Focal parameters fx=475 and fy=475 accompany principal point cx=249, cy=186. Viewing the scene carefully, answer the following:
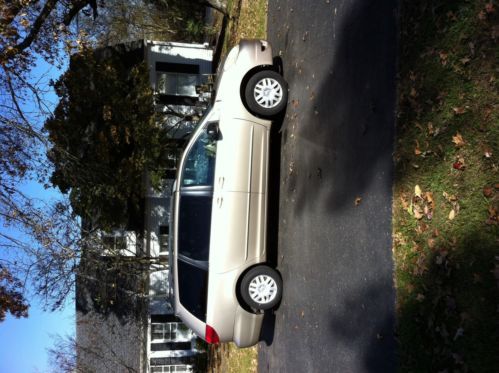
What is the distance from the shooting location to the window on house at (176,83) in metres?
17.8

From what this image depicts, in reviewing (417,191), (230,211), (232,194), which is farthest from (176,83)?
(417,191)

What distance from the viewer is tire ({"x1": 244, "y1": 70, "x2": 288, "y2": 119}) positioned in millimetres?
8102

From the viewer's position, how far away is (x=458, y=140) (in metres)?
4.57

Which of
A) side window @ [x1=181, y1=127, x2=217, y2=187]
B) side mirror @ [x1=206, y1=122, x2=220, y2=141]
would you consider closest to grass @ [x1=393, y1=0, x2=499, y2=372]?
side mirror @ [x1=206, y1=122, x2=220, y2=141]

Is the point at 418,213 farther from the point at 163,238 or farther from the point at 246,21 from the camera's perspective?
the point at 163,238

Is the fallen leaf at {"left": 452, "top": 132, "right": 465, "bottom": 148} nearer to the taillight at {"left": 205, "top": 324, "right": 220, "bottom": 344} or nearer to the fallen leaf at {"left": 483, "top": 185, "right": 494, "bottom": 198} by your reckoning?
the fallen leaf at {"left": 483, "top": 185, "right": 494, "bottom": 198}

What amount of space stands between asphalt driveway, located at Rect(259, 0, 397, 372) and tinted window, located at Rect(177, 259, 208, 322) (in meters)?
1.40

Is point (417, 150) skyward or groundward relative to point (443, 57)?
groundward

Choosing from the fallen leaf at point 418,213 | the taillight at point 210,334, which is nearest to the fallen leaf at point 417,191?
the fallen leaf at point 418,213

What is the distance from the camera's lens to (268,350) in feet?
29.0

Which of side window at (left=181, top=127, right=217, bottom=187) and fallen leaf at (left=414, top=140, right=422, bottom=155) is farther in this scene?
side window at (left=181, top=127, right=217, bottom=187)

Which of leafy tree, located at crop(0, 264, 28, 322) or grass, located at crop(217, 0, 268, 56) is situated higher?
grass, located at crop(217, 0, 268, 56)

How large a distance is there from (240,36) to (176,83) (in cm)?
506

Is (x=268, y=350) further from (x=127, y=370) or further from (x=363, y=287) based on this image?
(x=127, y=370)
